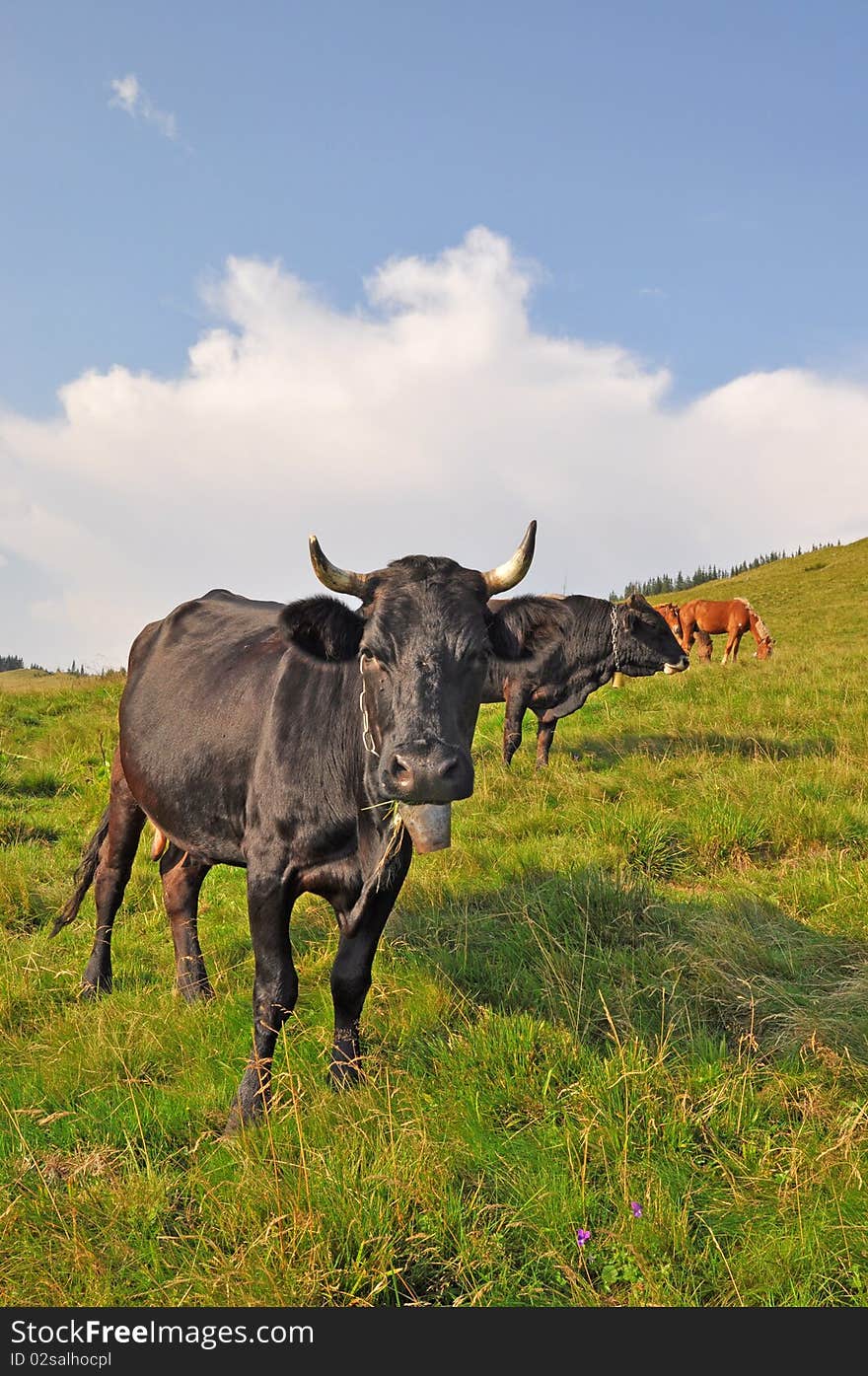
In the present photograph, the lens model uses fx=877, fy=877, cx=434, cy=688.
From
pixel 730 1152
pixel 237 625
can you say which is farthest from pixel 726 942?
pixel 237 625

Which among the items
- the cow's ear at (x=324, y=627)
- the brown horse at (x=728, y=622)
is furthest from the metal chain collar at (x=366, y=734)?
the brown horse at (x=728, y=622)

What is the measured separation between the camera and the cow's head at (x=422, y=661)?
3.29 metres

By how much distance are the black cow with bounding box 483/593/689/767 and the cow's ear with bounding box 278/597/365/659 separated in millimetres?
7190

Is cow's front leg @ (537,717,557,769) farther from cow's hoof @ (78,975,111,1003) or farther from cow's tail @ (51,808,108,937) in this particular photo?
cow's hoof @ (78,975,111,1003)

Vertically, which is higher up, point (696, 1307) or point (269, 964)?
point (269, 964)

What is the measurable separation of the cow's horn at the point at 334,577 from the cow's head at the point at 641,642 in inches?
376

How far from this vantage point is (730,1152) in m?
3.39

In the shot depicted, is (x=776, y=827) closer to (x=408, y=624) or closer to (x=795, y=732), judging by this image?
(x=795, y=732)

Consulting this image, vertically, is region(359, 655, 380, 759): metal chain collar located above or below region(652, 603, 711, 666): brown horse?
below

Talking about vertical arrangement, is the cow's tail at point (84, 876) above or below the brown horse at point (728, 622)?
below

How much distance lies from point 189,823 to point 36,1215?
233 cm

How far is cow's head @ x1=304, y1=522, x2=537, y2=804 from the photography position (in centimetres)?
329

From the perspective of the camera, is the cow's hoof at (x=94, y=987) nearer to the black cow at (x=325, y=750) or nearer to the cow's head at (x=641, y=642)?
the black cow at (x=325, y=750)

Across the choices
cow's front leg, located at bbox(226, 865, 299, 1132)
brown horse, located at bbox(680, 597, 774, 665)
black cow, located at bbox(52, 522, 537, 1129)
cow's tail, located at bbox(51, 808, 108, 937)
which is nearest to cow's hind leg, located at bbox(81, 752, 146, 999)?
cow's tail, located at bbox(51, 808, 108, 937)
